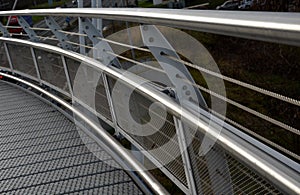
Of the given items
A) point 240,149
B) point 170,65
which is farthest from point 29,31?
point 240,149

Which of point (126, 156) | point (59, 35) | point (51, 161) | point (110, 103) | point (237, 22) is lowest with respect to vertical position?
point (51, 161)

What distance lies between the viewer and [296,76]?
15.4 meters

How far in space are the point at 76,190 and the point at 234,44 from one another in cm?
1702

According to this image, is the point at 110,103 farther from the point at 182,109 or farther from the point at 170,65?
the point at 182,109

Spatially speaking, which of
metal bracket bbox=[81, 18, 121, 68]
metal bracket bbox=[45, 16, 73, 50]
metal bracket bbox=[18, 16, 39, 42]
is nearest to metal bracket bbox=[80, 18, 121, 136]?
metal bracket bbox=[81, 18, 121, 68]

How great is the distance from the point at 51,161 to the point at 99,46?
94 cm

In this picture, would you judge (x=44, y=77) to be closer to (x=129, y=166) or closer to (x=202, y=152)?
(x=129, y=166)

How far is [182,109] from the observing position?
6.13ft

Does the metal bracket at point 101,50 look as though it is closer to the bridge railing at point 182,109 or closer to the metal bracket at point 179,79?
the bridge railing at point 182,109

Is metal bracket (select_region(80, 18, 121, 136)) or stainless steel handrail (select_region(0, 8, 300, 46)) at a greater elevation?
stainless steel handrail (select_region(0, 8, 300, 46))

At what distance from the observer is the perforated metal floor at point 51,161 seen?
2.79m

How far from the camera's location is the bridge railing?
1.27m

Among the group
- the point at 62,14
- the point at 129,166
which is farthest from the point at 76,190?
the point at 62,14

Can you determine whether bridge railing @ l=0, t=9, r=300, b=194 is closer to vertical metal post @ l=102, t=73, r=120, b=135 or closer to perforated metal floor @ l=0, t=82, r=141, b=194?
vertical metal post @ l=102, t=73, r=120, b=135
